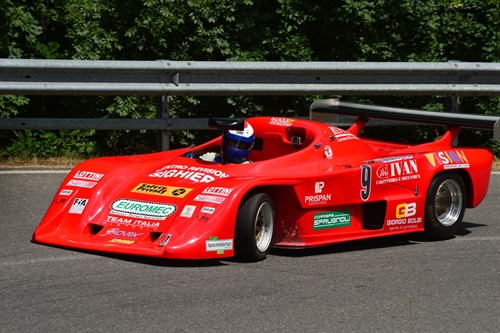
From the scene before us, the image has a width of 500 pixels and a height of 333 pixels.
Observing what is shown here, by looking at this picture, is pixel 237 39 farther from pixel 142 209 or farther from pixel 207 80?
pixel 142 209

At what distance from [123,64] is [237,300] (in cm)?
420

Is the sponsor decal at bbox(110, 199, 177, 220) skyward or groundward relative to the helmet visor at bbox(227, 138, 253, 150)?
groundward

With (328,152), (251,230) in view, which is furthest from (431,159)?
(251,230)

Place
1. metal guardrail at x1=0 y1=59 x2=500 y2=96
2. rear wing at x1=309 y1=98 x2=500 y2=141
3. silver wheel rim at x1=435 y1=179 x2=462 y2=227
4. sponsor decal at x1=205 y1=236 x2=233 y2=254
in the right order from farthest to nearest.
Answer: metal guardrail at x1=0 y1=59 x2=500 y2=96 < rear wing at x1=309 y1=98 x2=500 y2=141 < silver wheel rim at x1=435 y1=179 x2=462 y2=227 < sponsor decal at x1=205 y1=236 x2=233 y2=254

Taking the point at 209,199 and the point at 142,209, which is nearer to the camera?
the point at 209,199

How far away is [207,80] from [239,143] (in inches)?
100.0

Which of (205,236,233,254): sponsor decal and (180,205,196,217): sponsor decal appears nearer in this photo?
(205,236,233,254): sponsor decal

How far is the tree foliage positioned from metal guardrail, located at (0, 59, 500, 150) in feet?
4.55

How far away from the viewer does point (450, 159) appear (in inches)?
317

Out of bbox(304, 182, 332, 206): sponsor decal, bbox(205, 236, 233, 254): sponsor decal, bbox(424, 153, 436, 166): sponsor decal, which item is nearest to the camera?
bbox(205, 236, 233, 254): sponsor decal

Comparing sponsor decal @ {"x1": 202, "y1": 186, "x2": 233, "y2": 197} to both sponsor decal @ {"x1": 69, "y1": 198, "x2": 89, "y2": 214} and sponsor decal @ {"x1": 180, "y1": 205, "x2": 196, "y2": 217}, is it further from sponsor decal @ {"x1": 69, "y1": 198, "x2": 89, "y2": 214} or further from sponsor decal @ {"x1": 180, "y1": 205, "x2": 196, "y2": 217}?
sponsor decal @ {"x1": 69, "y1": 198, "x2": 89, "y2": 214}

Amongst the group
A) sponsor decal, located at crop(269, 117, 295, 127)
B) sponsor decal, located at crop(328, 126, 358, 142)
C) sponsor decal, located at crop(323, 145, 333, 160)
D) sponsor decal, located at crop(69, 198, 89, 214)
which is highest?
sponsor decal, located at crop(269, 117, 295, 127)

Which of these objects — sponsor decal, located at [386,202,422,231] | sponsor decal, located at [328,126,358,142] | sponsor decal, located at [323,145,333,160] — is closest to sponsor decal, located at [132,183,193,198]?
sponsor decal, located at [323,145,333,160]

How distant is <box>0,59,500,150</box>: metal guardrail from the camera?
9094 mm
